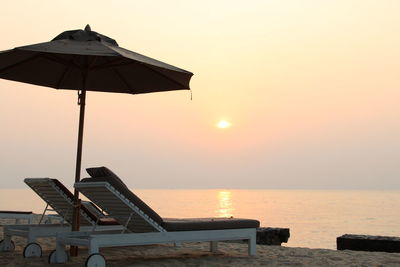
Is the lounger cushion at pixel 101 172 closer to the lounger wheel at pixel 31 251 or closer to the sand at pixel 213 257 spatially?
the sand at pixel 213 257

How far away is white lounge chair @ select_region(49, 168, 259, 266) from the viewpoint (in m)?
6.37

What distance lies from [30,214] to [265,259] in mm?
4561

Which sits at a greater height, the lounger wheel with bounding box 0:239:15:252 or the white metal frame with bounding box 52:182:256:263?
the white metal frame with bounding box 52:182:256:263

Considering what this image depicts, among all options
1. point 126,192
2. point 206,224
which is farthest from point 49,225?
point 206,224

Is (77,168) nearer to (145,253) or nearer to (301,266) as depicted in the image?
(145,253)

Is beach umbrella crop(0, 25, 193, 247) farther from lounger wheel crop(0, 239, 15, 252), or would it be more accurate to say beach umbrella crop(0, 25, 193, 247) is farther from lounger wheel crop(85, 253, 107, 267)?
lounger wheel crop(0, 239, 15, 252)

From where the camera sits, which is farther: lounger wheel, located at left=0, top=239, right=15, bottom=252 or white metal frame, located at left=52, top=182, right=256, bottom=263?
lounger wheel, located at left=0, top=239, right=15, bottom=252

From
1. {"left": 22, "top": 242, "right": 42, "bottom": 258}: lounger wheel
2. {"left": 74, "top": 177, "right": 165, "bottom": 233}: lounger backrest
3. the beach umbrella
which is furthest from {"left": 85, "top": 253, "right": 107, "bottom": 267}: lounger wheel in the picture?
{"left": 22, "top": 242, "right": 42, "bottom": 258}: lounger wheel

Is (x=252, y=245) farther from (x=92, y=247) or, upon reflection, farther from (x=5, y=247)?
(x=5, y=247)

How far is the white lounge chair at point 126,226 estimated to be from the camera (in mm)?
6371

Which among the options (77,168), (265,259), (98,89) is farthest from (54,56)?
(265,259)

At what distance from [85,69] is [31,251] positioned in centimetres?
230

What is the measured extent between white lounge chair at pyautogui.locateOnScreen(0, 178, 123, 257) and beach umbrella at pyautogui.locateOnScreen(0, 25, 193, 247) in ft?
2.27

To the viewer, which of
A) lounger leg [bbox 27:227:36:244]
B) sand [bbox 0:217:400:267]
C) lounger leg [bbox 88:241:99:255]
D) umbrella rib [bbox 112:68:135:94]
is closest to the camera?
lounger leg [bbox 88:241:99:255]
